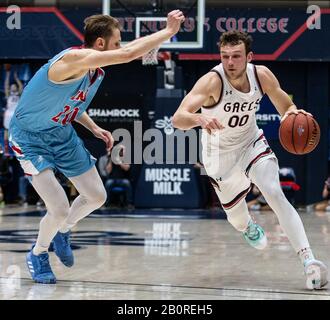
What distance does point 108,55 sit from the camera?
5074mm

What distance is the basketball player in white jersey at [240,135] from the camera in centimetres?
555

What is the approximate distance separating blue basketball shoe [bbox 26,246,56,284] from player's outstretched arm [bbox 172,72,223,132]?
1434 mm

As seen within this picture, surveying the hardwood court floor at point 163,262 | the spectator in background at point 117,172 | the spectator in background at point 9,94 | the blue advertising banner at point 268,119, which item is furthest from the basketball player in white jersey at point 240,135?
the spectator in background at point 9,94

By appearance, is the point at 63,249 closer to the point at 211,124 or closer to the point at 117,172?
the point at 211,124

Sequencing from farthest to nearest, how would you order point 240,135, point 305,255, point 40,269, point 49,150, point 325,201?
point 325,201, point 240,135, point 49,150, point 40,269, point 305,255

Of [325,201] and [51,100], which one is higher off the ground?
[51,100]

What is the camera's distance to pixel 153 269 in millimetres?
6434

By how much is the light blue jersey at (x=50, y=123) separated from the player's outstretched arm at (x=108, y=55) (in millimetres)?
96

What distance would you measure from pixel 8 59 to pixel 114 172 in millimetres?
3235

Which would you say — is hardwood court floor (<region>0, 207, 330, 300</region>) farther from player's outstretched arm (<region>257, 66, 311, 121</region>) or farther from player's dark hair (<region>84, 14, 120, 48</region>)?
player's dark hair (<region>84, 14, 120, 48</region>)

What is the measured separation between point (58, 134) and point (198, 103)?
3.61 feet

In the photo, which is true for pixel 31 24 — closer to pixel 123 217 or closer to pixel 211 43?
pixel 211 43

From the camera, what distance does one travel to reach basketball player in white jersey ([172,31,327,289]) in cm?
555

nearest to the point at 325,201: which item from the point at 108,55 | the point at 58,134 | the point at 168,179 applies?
the point at 168,179
